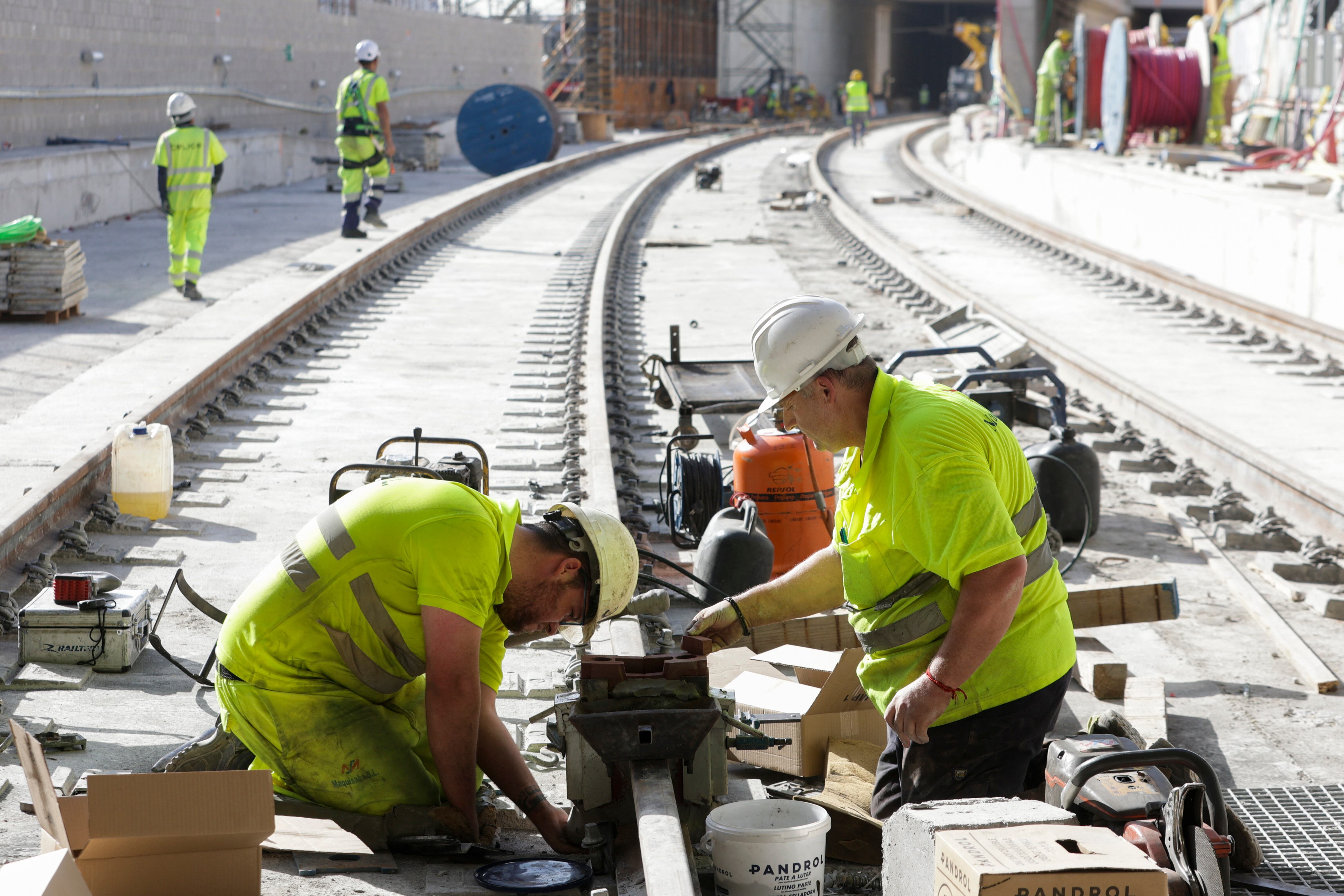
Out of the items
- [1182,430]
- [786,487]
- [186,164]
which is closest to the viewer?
[786,487]

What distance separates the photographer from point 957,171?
33.9 metres

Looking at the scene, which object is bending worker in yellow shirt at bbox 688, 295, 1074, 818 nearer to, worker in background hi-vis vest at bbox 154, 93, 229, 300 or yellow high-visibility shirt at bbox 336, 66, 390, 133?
worker in background hi-vis vest at bbox 154, 93, 229, 300

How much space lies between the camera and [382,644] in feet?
12.3

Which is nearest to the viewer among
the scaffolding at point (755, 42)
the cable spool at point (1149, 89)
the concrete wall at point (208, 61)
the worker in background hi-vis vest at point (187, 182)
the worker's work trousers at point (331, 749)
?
the worker's work trousers at point (331, 749)

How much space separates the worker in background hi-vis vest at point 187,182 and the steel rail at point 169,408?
1.10m

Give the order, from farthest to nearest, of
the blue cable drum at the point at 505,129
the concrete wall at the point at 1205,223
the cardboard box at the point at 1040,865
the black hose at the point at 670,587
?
the blue cable drum at the point at 505,129, the concrete wall at the point at 1205,223, the black hose at the point at 670,587, the cardboard box at the point at 1040,865

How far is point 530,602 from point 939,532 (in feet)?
3.54

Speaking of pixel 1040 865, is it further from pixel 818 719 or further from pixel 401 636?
pixel 401 636

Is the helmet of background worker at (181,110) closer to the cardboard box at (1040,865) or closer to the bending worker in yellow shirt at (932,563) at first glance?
the bending worker in yellow shirt at (932,563)

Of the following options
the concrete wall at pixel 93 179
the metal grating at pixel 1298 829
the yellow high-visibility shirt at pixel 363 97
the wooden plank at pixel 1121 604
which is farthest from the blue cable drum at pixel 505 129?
the metal grating at pixel 1298 829

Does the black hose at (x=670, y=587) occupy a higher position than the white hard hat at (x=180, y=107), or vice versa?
the white hard hat at (x=180, y=107)

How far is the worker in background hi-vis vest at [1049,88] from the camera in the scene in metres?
27.6

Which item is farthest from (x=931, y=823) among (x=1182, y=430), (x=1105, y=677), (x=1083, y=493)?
(x=1182, y=430)

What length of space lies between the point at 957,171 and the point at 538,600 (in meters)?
31.7
